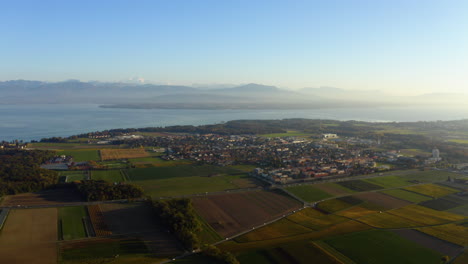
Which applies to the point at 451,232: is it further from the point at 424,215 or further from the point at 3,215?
the point at 3,215

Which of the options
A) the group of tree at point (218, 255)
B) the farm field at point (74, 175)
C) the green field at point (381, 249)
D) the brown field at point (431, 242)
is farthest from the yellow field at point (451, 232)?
the farm field at point (74, 175)

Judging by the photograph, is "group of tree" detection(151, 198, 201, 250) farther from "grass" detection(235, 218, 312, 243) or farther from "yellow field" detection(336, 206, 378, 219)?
"yellow field" detection(336, 206, 378, 219)

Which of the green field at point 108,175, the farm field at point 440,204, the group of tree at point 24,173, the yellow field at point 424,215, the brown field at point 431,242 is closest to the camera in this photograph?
the brown field at point 431,242

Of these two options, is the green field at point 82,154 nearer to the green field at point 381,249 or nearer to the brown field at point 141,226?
the brown field at point 141,226

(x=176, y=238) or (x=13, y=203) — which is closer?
(x=176, y=238)

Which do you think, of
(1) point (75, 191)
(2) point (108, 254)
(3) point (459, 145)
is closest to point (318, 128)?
(3) point (459, 145)

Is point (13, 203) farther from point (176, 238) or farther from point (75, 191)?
point (176, 238)
